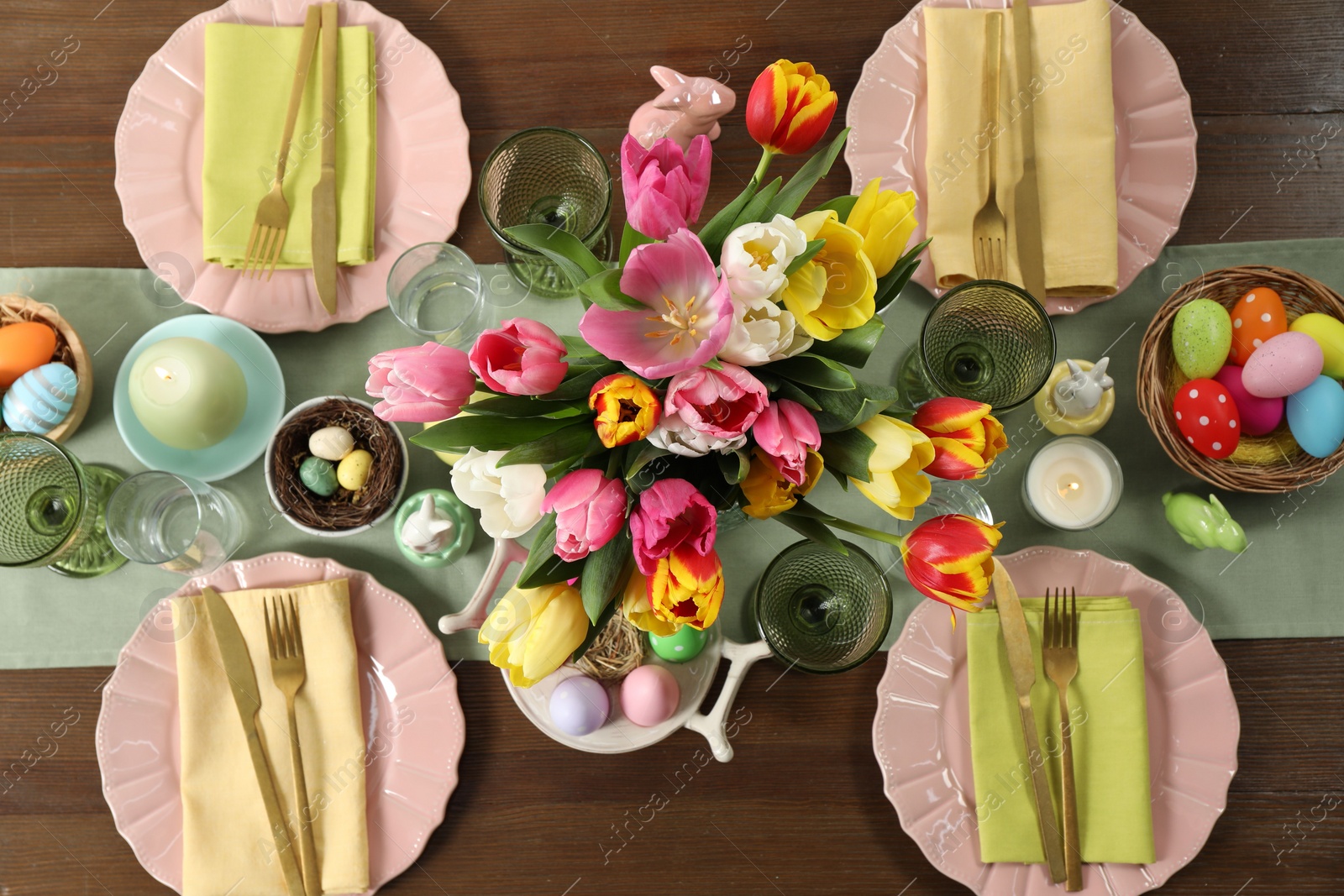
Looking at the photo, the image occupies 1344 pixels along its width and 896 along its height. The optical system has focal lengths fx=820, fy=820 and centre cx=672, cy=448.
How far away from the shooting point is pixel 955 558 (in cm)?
43

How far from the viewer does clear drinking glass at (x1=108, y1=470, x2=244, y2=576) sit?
0.78m

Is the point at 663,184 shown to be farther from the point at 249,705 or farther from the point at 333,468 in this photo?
the point at 249,705

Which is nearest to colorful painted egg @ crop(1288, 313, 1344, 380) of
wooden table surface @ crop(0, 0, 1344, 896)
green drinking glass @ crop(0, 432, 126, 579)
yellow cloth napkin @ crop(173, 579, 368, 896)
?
wooden table surface @ crop(0, 0, 1344, 896)

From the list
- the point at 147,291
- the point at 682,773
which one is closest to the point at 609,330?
the point at 682,773

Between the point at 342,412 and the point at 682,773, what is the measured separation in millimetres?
487

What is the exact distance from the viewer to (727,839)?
0.83m

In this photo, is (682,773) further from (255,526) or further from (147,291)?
(147,291)

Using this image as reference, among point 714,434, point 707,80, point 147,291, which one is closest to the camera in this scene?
point 714,434

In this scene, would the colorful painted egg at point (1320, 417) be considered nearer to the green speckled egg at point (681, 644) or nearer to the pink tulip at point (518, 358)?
the green speckled egg at point (681, 644)

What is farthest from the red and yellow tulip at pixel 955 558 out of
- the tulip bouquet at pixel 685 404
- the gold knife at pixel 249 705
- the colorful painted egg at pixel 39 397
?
the colorful painted egg at pixel 39 397

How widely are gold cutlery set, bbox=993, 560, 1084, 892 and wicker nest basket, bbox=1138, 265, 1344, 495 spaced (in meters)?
0.18

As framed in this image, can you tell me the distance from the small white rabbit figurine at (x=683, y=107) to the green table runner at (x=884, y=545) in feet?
0.62

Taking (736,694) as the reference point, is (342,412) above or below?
above

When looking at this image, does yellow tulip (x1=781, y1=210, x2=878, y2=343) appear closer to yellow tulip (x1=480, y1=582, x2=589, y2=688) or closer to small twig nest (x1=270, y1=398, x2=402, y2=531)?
yellow tulip (x1=480, y1=582, x2=589, y2=688)
